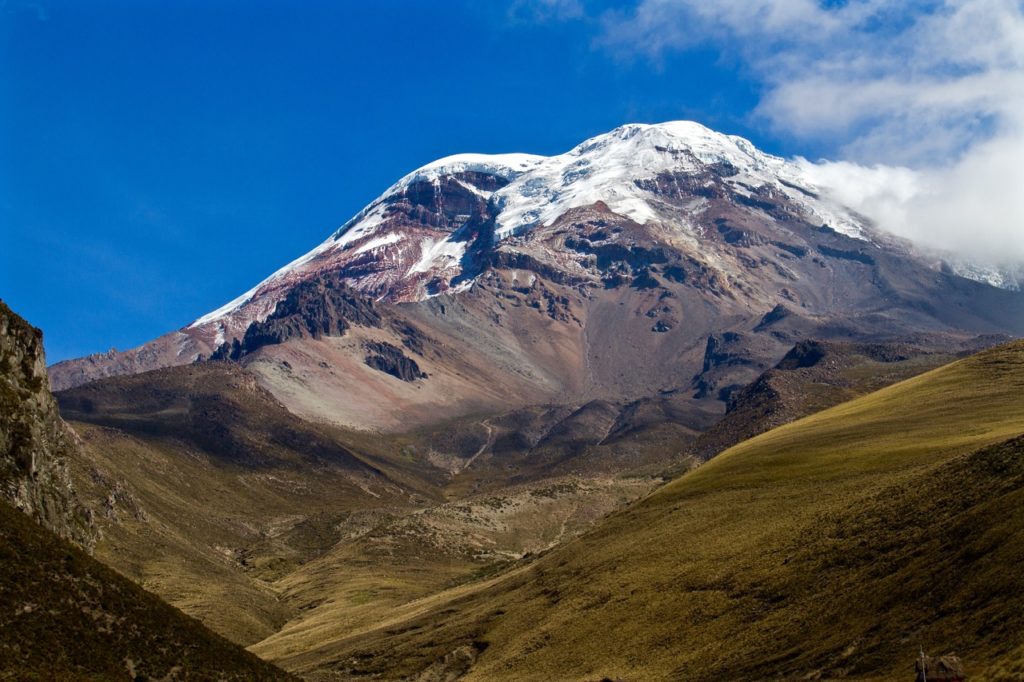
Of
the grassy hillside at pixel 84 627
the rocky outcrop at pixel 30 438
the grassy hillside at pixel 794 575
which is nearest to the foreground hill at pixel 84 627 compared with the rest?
the grassy hillside at pixel 84 627

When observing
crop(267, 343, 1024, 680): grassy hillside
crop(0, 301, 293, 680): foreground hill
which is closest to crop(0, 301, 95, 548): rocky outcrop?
crop(0, 301, 293, 680): foreground hill

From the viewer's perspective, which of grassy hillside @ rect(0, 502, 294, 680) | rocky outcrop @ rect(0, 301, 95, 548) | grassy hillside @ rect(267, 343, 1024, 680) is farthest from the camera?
rocky outcrop @ rect(0, 301, 95, 548)

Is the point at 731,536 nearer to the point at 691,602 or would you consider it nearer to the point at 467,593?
the point at 691,602

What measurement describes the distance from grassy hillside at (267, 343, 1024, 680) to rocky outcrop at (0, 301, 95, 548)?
50.0 metres

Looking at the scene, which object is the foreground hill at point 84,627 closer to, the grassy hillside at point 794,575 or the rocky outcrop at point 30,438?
the rocky outcrop at point 30,438

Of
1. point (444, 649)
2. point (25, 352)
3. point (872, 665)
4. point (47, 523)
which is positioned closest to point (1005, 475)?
point (872, 665)

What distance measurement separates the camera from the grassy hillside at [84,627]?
66.8 meters

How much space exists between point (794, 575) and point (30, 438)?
243 feet

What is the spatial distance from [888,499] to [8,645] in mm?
86555

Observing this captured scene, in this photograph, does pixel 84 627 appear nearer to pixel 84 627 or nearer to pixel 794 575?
pixel 84 627

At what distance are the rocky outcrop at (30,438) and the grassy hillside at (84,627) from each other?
78.0 feet

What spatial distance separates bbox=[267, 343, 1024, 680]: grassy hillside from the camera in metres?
84.4

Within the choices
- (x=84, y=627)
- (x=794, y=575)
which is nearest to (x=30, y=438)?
(x=84, y=627)

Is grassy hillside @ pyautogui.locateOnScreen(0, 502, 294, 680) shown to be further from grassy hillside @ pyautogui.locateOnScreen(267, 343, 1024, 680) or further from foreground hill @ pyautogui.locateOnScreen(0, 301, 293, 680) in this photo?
grassy hillside @ pyautogui.locateOnScreen(267, 343, 1024, 680)
